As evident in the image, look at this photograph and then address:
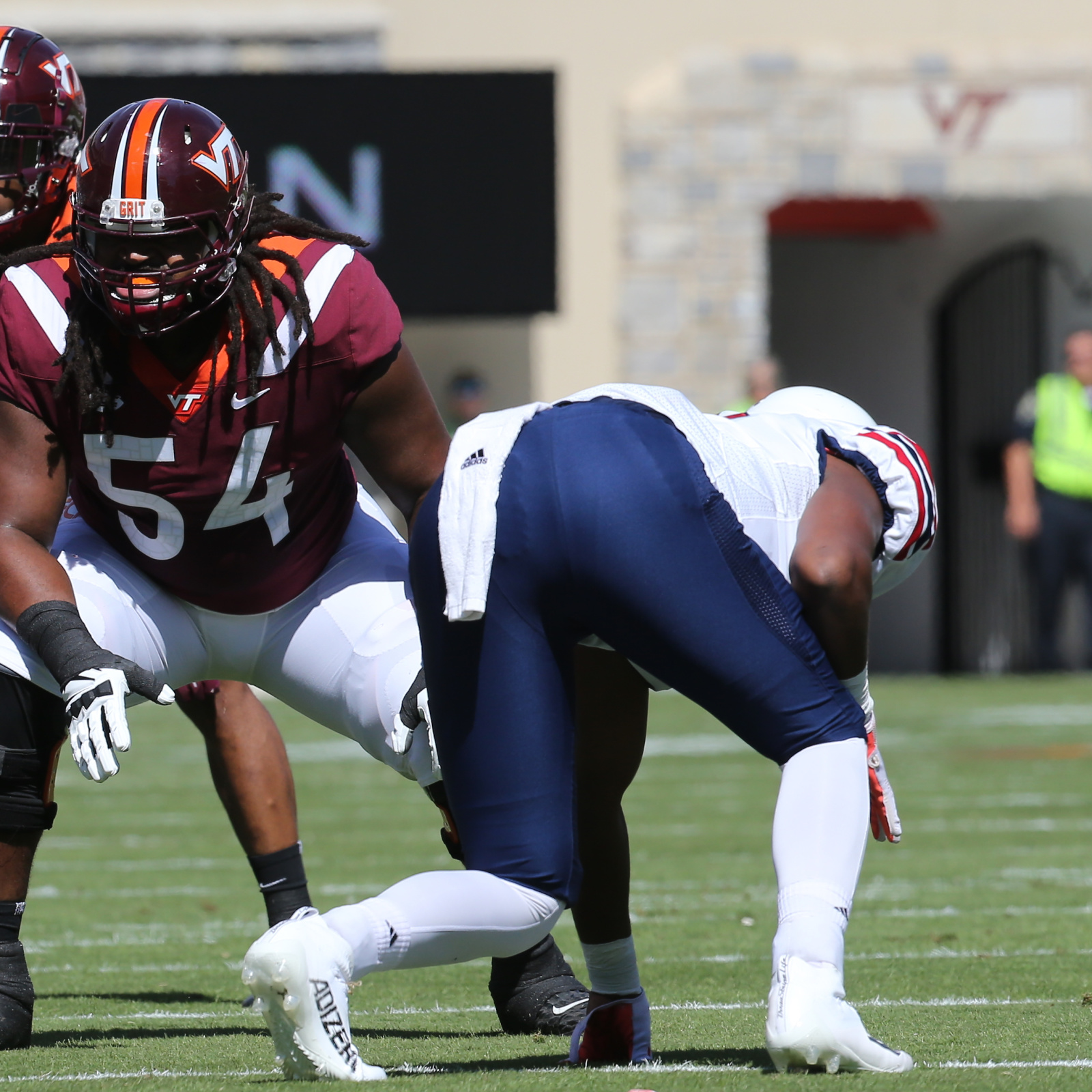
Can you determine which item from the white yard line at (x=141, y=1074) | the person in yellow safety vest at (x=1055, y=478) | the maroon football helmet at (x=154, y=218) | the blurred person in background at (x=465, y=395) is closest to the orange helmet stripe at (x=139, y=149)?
the maroon football helmet at (x=154, y=218)

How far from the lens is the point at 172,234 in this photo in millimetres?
3625

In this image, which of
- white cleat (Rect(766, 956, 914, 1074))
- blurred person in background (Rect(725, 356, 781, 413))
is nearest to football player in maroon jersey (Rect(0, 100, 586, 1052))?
white cleat (Rect(766, 956, 914, 1074))

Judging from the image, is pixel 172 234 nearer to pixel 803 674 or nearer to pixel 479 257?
pixel 803 674

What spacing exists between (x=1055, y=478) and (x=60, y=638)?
10.3m

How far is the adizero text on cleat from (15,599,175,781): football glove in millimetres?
855

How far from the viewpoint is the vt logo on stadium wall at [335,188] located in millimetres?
12117

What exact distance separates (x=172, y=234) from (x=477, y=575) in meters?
1.04

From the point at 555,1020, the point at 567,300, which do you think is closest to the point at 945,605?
the point at 567,300

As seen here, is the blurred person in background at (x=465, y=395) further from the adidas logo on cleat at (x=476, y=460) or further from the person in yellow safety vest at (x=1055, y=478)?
the adidas logo on cleat at (x=476, y=460)

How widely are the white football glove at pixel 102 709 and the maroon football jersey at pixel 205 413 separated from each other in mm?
430

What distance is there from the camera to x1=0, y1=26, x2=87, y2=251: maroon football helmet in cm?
425

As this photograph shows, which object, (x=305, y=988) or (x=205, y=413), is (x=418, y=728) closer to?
(x=205, y=413)

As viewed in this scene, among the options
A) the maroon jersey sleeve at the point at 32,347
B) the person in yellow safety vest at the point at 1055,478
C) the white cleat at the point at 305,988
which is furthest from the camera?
the person in yellow safety vest at the point at 1055,478

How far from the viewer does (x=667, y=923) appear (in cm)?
531
